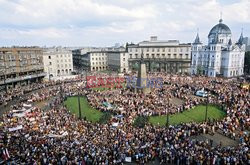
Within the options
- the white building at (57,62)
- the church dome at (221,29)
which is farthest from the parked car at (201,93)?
the white building at (57,62)

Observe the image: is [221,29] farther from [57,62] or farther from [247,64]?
[57,62]

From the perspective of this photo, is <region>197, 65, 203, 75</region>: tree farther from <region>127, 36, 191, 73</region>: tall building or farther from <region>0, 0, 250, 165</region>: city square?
<region>0, 0, 250, 165</region>: city square

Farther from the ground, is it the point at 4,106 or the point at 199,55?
the point at 199,55

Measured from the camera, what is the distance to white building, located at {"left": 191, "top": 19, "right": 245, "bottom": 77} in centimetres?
6762

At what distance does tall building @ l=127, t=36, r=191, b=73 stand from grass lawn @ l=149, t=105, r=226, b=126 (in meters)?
49.5

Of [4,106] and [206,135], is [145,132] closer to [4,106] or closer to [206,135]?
[206,135]

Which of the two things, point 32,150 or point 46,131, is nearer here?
point 32,150

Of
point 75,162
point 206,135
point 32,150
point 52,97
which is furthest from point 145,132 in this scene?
point 52,97

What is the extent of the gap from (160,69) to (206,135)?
210ft

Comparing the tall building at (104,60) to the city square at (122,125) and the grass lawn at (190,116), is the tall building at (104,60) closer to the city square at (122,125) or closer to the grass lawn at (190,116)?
the city square at (122,125)

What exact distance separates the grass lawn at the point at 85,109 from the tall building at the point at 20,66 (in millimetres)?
22287

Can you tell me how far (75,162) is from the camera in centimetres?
1471

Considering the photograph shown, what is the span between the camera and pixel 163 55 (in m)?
85.4

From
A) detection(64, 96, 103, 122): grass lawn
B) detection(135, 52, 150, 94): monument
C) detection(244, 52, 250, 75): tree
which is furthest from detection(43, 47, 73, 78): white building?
detection(244, 52, 250, 75): tree
